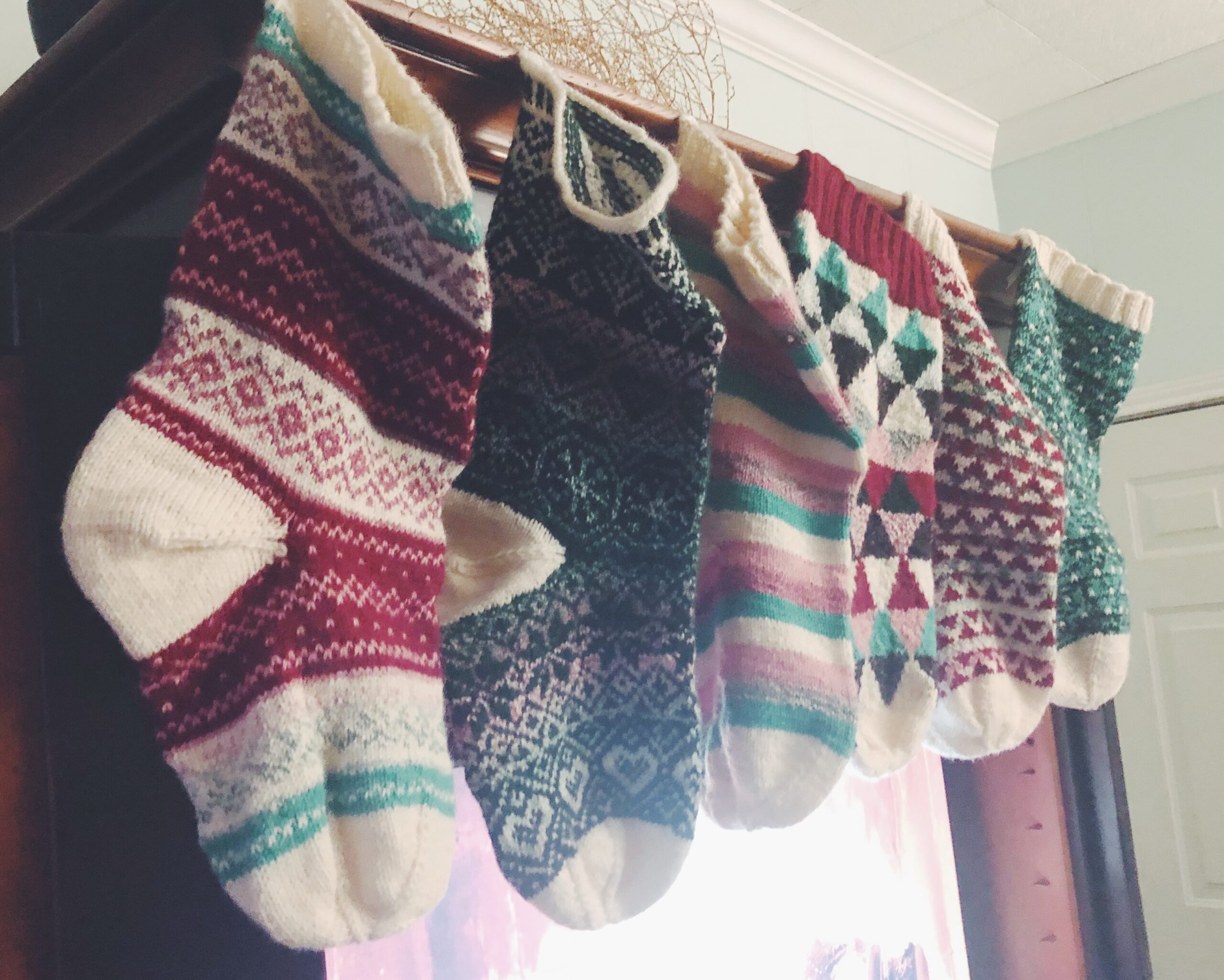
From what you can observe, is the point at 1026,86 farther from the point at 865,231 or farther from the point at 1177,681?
the point at 865,231

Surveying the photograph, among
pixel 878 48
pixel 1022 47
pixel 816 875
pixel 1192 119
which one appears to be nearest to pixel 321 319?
pixel 816 875

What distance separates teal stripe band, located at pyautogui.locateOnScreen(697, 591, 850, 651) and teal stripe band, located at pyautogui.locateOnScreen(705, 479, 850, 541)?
0.05 metres

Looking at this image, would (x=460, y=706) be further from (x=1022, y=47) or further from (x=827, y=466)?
(x=1022, y=47)

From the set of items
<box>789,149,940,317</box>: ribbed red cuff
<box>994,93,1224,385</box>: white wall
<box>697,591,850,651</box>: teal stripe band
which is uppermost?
<box>994,93,1224,385</box>: white wall

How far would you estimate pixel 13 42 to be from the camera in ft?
2.26

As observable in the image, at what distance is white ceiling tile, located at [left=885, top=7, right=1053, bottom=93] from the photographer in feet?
5.81

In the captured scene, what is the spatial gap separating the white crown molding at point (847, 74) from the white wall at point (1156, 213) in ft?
0.75

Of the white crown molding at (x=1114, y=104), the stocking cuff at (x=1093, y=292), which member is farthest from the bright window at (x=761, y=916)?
the white crown molding at (x=1114, y=104)

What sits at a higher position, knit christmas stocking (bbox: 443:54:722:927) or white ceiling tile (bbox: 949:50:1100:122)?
white ceiling tile (bbox: 949:50:1100:122)

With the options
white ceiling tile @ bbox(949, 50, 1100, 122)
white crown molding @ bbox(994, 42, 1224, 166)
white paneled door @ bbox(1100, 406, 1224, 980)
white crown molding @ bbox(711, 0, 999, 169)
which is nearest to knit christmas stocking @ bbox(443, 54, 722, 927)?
white crown molding @ bbox(711, 0, 999, 169)

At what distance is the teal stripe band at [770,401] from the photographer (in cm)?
55

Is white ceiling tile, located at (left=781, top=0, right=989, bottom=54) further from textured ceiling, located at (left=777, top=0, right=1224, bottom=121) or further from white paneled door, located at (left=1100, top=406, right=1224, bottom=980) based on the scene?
white paneled door, located at (left=1100, top=406, right=1224, bottom=980)

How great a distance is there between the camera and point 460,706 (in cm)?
45

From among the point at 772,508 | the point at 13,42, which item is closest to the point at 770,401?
the point at 772,508
